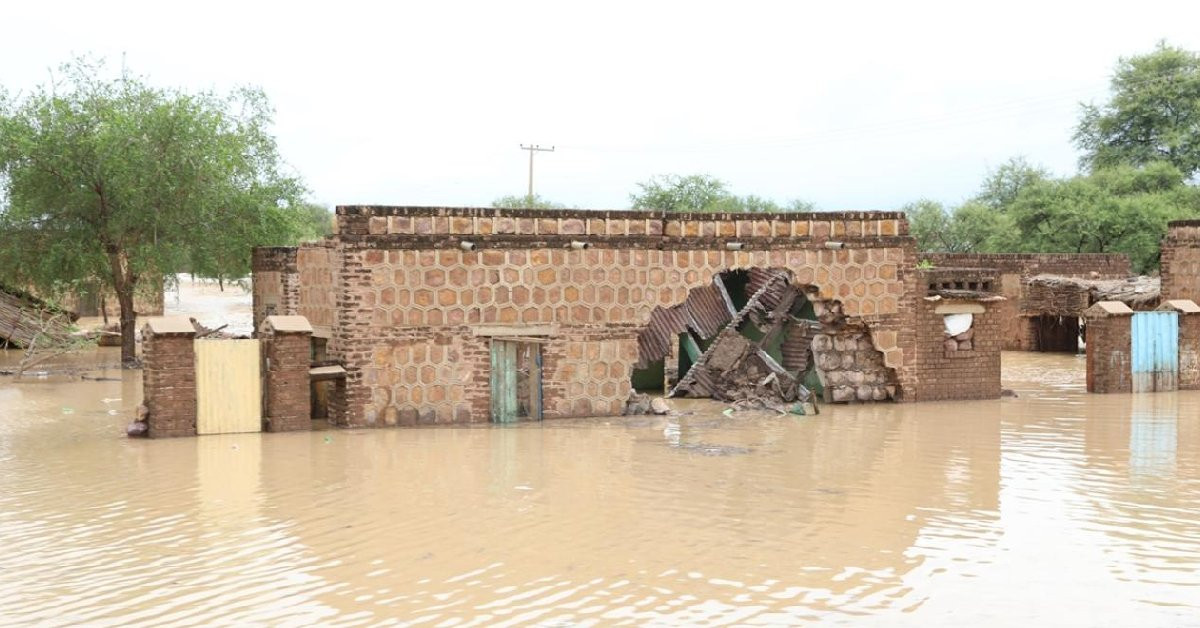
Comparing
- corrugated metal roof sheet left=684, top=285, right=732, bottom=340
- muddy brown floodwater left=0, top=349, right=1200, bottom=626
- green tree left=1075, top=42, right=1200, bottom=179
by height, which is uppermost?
green tree left=1075, top=42, right=1200, bottom=179

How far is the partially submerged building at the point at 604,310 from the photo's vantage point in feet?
51.3

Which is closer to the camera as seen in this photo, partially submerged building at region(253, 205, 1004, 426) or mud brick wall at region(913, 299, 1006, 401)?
partially submerged building at region(253, 205, 1004, 426)

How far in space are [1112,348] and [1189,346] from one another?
180 centimetres

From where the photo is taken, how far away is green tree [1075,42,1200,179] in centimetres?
4819

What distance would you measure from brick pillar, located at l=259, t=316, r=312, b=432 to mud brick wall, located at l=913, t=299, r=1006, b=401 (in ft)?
32.7

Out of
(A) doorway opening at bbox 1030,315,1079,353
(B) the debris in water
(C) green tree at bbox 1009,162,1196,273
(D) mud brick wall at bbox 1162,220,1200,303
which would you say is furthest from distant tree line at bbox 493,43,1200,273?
(B) the debris in water

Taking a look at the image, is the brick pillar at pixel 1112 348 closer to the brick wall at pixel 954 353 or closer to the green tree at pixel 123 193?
the brick wall at pixel 954 353

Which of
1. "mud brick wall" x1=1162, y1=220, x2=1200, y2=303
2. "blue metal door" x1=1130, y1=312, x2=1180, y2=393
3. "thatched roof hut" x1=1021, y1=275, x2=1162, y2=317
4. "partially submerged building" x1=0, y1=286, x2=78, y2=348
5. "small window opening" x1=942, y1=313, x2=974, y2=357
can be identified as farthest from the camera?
"partially submerged building" x1=0, y1=286, x2=78, y2=348

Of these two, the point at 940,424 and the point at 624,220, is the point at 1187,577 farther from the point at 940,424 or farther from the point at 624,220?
the point at 624,220

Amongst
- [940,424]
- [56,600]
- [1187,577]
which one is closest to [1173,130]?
[940,424]

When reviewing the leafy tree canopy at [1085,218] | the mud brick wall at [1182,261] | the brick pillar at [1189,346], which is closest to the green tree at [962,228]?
the leafy tree canopy at [1085,218]

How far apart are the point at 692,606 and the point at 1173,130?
49.1 metres

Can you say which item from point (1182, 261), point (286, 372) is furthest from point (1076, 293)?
point (286, 372)

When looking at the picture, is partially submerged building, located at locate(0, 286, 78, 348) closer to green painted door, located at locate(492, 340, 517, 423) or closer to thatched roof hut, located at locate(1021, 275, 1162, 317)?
green painted door, located at locate(492, 340, 517, 423)
